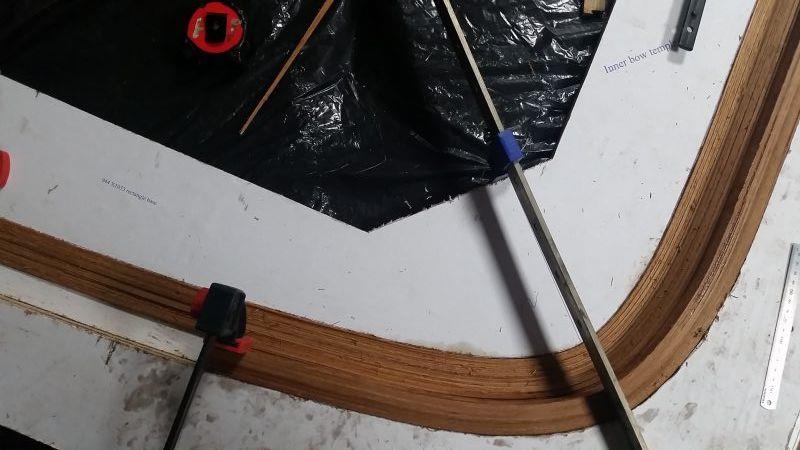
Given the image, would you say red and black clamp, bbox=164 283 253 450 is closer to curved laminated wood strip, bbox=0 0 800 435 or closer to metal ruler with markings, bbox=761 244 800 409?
curved laminated wood strip, bbox=0 0 800 435

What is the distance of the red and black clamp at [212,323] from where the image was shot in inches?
36.0

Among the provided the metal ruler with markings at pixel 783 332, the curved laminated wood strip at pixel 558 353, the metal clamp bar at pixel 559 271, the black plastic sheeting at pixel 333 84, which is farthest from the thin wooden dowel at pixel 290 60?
the metal ruler with markings at pixel 783 332

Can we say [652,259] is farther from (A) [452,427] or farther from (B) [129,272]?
(B) [129,272]

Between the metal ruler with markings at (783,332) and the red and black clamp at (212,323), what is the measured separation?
0.97m

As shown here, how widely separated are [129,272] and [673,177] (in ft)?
3.46

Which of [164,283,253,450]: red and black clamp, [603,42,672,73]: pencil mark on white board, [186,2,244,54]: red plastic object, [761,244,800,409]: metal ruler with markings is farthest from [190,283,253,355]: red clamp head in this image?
[761,244,800,409]: metal ruler with markings

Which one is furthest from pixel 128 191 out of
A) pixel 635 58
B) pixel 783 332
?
pixel 783 332

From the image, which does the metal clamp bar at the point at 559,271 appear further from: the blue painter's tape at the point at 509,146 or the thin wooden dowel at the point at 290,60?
the thin wooden dowel at the point at 290,60

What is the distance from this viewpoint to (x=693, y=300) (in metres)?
1.08

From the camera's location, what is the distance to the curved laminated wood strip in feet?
3.30

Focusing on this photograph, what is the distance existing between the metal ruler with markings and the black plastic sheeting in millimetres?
514

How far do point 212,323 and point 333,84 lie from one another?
0.55m

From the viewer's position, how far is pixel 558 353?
1.08 meters

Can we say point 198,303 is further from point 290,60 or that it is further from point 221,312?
point 290,60
